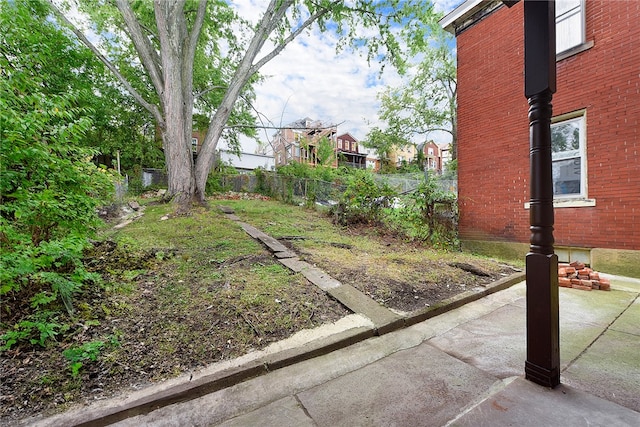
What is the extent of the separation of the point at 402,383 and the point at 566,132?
6.09 metres

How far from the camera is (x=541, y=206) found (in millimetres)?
1764

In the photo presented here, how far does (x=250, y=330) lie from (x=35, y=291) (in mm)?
2016

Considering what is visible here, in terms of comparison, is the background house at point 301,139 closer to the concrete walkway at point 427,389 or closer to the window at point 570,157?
the window at point 570,157

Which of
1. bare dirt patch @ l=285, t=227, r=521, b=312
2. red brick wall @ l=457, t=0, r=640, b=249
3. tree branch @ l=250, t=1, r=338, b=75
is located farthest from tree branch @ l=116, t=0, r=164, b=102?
red brick wall @ l=457, t=0, r=640, b=249

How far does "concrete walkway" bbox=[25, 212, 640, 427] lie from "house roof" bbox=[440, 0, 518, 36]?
6.85 meters

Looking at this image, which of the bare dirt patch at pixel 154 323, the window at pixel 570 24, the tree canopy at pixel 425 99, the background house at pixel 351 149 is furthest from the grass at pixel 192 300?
the background house at pixel 351 149

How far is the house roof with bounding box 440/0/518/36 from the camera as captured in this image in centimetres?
622

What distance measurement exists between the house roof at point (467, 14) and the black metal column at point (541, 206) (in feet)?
20.0

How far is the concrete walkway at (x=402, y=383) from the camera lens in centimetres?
153

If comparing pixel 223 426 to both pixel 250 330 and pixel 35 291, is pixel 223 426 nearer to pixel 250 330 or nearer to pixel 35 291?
pixel 250 330

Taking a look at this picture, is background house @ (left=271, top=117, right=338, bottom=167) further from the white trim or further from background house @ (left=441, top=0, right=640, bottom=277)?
background house @ (left=441, top=0, right=640, bottom=277)

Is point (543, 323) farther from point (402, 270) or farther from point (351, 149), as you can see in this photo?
point (351, 149)

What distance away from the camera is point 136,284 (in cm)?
313

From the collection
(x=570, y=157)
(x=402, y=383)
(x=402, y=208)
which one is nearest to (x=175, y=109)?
(x=402, y=208)
